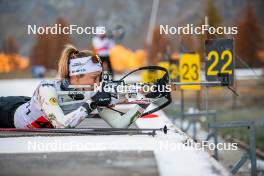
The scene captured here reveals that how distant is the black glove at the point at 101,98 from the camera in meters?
4.15

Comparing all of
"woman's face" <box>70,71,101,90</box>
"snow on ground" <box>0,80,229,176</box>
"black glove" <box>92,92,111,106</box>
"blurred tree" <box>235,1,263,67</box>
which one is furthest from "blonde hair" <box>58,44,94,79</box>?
"blurred tree" <box>235,1,263,67</box>

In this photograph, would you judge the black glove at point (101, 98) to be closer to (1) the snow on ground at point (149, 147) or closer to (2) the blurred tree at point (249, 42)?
(1) the snow on ground at point (149, 147)

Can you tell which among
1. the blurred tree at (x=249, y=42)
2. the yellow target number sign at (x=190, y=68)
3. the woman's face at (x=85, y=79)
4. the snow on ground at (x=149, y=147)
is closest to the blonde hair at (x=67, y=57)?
the woman's face at (x=85, y=79)

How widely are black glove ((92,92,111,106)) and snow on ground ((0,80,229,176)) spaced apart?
0.92ft

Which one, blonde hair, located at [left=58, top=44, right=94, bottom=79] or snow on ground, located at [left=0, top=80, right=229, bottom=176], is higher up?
blonde hair, located at [left=58, top=44, right=94, bottom=79]

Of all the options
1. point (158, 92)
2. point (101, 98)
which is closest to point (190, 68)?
point (158, 92)

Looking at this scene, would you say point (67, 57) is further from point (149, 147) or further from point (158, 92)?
point (149, 147)

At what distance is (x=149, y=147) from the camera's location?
370cm

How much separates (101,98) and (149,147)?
68cm

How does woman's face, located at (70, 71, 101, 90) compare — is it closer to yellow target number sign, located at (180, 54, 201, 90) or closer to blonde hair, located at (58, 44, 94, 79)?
blonde hair, located at (58, 44, 94, 79)

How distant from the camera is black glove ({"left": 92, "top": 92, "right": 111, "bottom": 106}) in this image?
415 cm

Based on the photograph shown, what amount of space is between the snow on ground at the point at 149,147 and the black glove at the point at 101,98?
281 mm

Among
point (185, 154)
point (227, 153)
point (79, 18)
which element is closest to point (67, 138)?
point (185, 154)

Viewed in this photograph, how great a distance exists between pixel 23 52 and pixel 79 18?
18702mm
